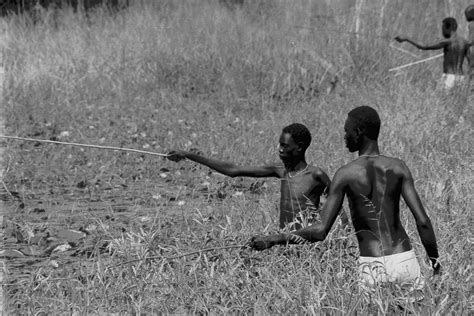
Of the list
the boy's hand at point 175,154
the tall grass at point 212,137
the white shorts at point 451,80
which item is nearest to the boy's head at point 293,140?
the tall grass at point 212,137

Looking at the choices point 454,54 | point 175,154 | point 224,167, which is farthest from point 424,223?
point 454,54

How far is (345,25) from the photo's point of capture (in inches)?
436

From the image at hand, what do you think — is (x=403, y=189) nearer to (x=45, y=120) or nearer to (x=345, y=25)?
(x=45, y=120)

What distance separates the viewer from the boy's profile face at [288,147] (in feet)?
14.6

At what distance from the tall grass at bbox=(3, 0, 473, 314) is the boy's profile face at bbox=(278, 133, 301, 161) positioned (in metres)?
0.41

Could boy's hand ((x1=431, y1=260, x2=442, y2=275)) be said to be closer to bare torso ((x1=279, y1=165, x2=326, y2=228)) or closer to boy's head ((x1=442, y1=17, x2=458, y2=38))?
bare torso ((x1=279, y1=165, x2=326, y2=228))

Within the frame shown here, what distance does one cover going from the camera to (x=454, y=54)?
993 cm

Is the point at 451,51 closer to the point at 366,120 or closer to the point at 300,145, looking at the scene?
the point at 300,145

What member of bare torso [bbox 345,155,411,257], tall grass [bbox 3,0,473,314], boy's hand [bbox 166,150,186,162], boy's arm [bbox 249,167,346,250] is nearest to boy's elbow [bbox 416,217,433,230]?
bare torso [bbox 345,155,411,257]

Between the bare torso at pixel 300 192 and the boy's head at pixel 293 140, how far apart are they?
12 centimetres

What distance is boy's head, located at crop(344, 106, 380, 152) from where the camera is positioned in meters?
3.59

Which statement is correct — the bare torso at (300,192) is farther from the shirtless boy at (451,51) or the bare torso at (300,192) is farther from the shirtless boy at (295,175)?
the shirtless boy at (451,51)

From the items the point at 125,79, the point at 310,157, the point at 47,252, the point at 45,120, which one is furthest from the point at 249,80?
the point at 47,252

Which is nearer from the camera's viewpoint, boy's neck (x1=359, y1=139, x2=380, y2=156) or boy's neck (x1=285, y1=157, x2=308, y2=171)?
boy's neck (x1=359, y1=139, x2=380, y2=156)
